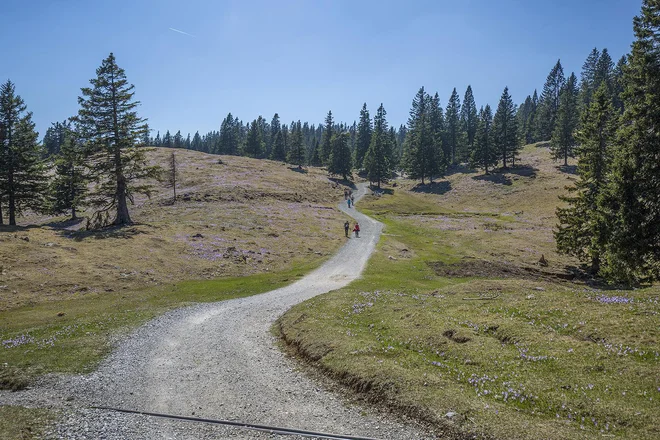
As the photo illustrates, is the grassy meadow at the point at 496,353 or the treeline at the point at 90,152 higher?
the treeline at the point at 90,152

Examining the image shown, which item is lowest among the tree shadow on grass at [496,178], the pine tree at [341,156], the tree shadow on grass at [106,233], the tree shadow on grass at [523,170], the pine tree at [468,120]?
the tree shadow on grass at [106,233]

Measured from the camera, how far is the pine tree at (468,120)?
425ft

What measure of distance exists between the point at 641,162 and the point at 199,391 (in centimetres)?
2770

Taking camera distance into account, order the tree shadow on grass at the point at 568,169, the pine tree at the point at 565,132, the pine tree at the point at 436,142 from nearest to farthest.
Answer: the tree shadow on grass at the point at 568,169 < the pine tree at the point at 565,132 < the pine tree at the point at 436,142

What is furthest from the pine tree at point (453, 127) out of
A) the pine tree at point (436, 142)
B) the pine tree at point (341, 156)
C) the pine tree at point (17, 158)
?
the pine tree at point (17, 158)

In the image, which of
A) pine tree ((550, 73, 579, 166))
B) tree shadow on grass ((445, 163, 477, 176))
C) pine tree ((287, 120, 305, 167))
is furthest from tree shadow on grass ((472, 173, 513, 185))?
pine tree ((287, 120, 305, 167))

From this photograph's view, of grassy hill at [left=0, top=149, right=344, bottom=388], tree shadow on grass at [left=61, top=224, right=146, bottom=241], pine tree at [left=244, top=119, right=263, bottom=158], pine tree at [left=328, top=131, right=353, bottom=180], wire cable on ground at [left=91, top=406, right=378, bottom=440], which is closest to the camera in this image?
wire cable on ground at [left=91, top=406, right=378, bottom=440]

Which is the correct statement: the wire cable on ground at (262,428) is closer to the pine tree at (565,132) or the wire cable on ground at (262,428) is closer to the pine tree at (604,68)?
the pine tree at (565,132)

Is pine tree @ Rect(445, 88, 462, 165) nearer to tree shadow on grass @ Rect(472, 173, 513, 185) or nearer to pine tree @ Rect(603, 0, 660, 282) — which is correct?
tree shadow on grass @ Rect(472, 173, 513, 185)

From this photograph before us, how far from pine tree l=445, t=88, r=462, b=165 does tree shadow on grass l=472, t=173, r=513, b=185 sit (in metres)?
29.6

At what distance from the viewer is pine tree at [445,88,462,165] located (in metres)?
134

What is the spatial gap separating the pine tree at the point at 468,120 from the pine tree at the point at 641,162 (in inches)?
4373

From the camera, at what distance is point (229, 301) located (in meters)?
26.3

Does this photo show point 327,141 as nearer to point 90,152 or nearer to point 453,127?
point 453,127
